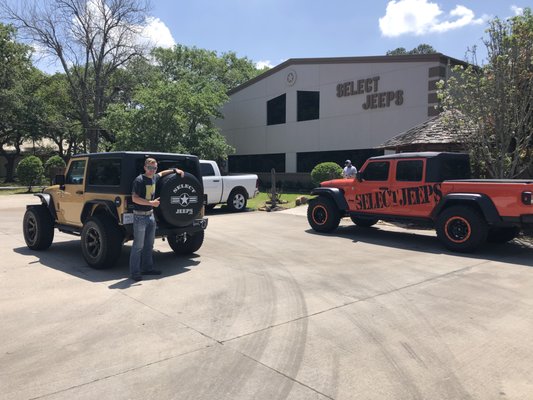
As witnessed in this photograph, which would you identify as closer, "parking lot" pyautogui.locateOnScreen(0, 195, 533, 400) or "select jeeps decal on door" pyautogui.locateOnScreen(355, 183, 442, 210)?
"parking lot" pyautogui.locateOnScreen(0, 195, 533, 400)

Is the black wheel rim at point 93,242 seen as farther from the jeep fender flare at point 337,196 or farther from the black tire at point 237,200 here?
the black tire at point 237,200

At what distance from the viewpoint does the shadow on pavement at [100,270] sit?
6500mm

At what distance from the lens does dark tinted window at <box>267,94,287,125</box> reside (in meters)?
26.9

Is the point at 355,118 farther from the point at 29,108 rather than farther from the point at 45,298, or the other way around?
the point at 29,108

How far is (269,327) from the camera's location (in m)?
4.56

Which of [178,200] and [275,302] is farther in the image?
[178,200]

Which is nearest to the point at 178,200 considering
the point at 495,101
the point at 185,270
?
the point at 185,270

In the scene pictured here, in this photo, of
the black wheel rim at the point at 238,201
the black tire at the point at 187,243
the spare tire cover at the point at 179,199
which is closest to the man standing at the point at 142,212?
the spare tire cover at the point at 179,199

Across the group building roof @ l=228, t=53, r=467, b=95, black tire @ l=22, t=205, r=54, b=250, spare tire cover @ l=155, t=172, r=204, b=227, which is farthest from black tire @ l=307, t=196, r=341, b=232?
building roof @ l=228, t=53, r=467, b=95

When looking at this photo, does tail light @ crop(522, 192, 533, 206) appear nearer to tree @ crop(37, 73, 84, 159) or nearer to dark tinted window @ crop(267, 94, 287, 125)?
dark tinted window @ crop(267, 94, 287, 125)

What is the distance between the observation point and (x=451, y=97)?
1196cm

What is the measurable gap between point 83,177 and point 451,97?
9.70 meters

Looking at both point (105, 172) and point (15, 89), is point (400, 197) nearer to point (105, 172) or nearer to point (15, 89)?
point (105, 172)

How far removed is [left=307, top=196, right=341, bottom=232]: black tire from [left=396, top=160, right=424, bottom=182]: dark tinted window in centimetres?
185
